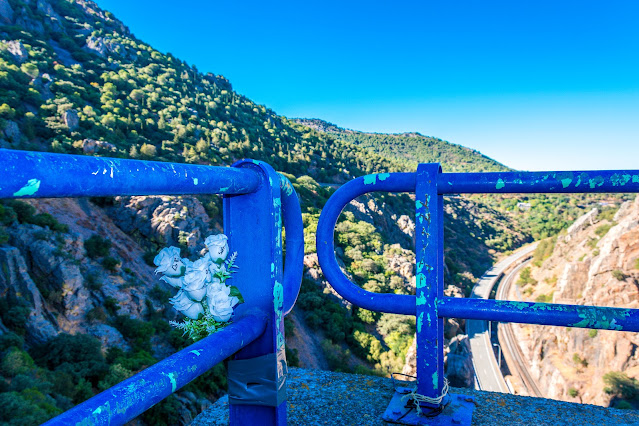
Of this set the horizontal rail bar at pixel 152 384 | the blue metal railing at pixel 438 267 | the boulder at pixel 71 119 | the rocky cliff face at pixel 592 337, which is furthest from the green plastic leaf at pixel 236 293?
the rocky cliff face at pixel 592 337

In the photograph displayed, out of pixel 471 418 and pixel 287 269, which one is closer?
pixel 287 269

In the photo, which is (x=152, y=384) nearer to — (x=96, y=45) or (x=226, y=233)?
(x=226, y=233)

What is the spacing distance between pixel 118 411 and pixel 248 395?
0.54 m

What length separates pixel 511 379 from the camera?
2594 centimetres

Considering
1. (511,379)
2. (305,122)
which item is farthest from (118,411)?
(305,122)

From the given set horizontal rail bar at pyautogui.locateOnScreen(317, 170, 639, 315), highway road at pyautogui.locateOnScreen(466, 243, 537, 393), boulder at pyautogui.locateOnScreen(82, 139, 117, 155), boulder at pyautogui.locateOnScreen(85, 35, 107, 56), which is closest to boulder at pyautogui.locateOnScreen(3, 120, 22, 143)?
boulder at pyautogui.locateOnScreen(82, 139, 117, 155)

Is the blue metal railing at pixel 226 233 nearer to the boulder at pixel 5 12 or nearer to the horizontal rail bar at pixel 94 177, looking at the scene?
the horizontal rail bar at pixel 94 177

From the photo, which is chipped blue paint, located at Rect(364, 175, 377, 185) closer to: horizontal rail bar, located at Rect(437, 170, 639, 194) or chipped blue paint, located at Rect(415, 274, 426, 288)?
horizontal rail bar, located at Rect(437, 170, 639, 194)

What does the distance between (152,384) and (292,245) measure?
2.68 ft

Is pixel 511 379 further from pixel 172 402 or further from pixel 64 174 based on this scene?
pixel 64 174

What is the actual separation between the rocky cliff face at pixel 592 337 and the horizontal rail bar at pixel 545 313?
890 inches

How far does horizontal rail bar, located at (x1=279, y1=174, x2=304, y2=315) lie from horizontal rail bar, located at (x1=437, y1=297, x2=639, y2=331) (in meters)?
0.62

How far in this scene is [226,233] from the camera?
1.22 meters

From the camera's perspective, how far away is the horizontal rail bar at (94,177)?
555mm
